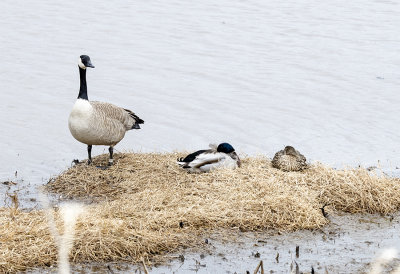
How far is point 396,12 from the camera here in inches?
1105

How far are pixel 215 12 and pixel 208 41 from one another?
15.6 feet

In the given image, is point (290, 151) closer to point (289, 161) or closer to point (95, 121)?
point (289, 161)

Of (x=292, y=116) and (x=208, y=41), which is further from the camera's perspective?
(x=208, y=41)

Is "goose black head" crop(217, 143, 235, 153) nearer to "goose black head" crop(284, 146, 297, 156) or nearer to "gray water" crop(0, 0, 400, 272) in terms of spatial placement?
"goose black head" crop(284, 146, 297, 156)

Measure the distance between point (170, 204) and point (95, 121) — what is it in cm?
245

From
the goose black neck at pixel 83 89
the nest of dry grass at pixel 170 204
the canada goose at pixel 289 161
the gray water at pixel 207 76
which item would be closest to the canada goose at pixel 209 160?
the nest of dry grass at pixel 170 204

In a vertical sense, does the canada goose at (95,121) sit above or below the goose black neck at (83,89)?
below

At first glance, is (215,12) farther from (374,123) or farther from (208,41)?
(374,123)

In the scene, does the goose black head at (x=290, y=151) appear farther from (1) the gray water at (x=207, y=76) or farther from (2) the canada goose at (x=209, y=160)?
(1) the gray water at (x=207, y=76)

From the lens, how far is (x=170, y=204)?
376 inches

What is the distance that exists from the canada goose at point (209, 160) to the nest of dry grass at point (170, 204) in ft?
0.52

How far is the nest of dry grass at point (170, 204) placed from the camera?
8.04 m

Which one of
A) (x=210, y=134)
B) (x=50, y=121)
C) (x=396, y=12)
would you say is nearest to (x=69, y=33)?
(x=50, y=121)

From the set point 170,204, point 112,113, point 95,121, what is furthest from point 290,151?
point 95,121
